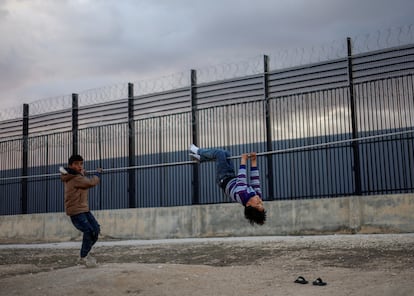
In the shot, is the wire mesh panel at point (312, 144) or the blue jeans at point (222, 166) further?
the wire mesh panel at point (312, 144)

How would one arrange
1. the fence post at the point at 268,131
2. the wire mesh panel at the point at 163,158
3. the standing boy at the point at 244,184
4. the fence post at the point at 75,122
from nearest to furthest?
the standing boy at the point at 244,184
the fence post at the point at 268,131
the wire mesh panel at the point at 163,158
the fence post at the point at 75,122

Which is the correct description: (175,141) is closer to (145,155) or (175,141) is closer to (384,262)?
(145,155)

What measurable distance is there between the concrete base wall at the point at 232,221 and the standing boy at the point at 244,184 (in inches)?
177

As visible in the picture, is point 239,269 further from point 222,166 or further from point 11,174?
point 11,174

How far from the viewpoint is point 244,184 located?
7699mm

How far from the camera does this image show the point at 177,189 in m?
14.5

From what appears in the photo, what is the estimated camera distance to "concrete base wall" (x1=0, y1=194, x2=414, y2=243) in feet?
37.7

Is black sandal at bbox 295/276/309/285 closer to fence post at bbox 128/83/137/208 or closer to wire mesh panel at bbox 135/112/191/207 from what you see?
wire mesh panel at bbox 135/112/191/207

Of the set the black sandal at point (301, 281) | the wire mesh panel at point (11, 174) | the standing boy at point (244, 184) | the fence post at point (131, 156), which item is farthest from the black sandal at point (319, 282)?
the wire mesh panel at point (11, 174)

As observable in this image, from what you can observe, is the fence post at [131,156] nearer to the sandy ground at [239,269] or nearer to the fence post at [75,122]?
the fence post at [75,122]

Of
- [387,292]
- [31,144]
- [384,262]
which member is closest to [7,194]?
[31,144]

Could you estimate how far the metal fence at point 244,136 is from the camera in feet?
39.6

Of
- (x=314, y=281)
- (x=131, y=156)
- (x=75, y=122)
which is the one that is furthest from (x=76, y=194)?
(x=75, y=122)

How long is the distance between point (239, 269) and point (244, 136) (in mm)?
6028
